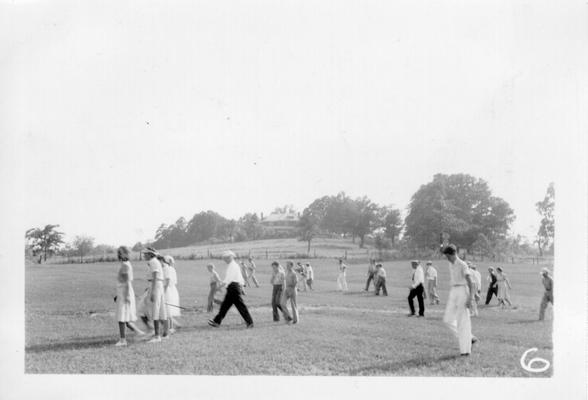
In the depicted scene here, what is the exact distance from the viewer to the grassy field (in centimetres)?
925

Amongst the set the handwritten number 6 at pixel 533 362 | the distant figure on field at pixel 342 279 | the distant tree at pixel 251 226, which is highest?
the distant tree at pixel 251 226

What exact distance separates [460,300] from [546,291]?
2285 mm

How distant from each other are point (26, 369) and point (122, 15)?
21.1ft

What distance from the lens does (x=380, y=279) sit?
15094 millimetres

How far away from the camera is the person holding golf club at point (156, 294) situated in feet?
32.2

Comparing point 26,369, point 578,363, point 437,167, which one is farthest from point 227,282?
point 578,363

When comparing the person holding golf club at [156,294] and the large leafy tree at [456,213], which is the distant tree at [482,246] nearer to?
the large leafy tree at [456,213]

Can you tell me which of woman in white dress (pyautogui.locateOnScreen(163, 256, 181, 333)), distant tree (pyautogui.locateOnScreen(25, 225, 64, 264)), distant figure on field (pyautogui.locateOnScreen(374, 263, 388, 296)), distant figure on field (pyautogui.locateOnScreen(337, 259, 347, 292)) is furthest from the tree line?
distant figure on field (pyautogui.locateOnScreen(337, 259, 347, 292))

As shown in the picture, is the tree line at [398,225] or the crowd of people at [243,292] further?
the tree line at [398,225]

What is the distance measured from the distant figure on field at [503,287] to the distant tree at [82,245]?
28.7ft

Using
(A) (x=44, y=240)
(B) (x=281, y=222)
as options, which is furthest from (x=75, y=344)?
(B) (x=281, y=222)

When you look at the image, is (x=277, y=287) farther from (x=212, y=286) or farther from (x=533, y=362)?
(x=533, y=362)

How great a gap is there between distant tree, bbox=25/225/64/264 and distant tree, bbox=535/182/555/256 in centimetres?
922

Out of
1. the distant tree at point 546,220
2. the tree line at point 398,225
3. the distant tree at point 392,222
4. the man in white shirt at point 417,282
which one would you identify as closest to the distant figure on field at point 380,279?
the man in white shirt at point 417,282
